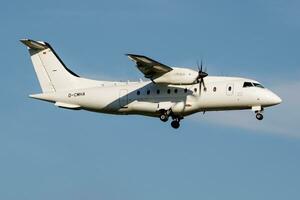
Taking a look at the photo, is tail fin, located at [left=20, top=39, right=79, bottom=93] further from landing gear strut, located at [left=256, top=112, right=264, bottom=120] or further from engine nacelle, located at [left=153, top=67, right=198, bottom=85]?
landing gear strut, located at [left=256, top=112, right=264, bottom=120]

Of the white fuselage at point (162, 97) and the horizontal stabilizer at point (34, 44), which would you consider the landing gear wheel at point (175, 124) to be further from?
the horizontal stabilizer at point (34, 44)

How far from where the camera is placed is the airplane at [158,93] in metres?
43.8

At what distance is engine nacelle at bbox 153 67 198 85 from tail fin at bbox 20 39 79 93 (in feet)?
22.8

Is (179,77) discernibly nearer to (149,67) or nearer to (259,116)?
(149,67)

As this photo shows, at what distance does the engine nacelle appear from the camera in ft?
144

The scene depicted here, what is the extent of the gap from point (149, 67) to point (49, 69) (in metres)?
8.00

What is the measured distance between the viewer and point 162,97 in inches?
1781

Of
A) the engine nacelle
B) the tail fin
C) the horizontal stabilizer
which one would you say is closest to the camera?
the engine nacelle

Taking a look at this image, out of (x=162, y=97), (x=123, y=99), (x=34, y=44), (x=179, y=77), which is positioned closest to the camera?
(x=179, y=77)

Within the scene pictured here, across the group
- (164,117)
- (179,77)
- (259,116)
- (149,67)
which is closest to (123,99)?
(149,67)

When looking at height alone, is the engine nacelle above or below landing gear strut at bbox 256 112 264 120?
above

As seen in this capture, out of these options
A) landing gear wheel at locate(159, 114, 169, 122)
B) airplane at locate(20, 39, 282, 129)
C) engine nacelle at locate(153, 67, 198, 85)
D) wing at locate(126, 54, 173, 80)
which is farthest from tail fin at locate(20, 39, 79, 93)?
engine nacelle at locate(153, 67, 198, 85)

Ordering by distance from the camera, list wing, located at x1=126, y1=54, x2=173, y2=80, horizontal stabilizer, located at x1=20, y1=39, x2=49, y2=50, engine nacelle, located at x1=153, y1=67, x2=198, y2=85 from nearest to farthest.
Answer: engine nacelle, located at x1=153, y1=67, x2=198, y2=85, wing, located at x1=126, y1=54, x2=173, y2=80, horizontal stabilizer, located at x1=20, y1=39, x2=49, y2=50

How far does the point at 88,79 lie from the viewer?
4819cm
